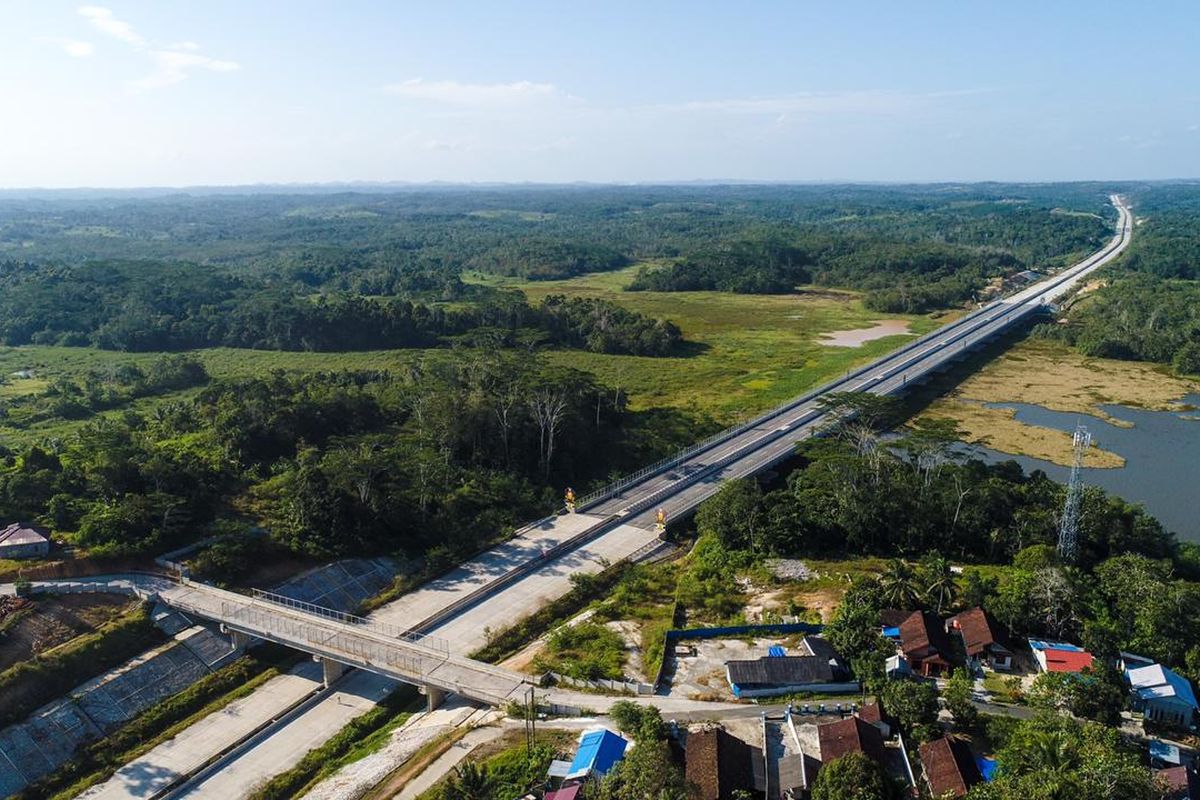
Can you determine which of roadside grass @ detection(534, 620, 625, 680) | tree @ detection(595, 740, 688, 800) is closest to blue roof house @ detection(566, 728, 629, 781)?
tree @ detection(595, 740, 688, 800)

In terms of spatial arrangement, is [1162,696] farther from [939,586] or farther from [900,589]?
[900,589]

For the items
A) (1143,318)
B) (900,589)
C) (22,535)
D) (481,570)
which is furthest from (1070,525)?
(1143,318)

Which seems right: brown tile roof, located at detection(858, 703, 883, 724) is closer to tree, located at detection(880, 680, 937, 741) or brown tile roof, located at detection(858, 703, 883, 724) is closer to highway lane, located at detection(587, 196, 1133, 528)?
tree, located at detection(880, 680, 937, 741)

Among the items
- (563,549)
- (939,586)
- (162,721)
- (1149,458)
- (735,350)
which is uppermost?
(735,350)

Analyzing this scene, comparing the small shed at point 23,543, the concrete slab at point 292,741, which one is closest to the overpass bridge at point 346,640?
the concrete slab at point 292,741

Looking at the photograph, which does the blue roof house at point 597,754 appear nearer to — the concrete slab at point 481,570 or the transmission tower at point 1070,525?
the concrete slab at point 481,570

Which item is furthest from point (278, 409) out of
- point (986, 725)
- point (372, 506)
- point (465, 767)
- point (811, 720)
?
point (986, 725)

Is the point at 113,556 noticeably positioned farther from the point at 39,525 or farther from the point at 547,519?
the point at 547,519
